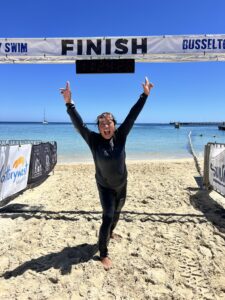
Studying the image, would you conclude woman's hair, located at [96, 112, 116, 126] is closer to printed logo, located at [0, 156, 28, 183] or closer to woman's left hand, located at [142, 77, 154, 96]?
A: woman's left hand, located at [142, 77, 154, 96]

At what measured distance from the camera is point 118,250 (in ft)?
16.4

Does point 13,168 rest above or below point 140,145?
above

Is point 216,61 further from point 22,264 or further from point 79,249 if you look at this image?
point 22,264

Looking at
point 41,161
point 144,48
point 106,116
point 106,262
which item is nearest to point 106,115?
point 106,116

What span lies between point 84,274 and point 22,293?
0.76 metres

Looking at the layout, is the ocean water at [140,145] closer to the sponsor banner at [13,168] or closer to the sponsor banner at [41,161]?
the sponsor banner at [41,161]

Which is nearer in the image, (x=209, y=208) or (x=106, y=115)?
(x=106, y=115)

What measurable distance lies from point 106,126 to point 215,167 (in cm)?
499

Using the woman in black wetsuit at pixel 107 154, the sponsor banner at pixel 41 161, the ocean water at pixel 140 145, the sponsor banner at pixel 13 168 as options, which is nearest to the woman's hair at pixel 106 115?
the woman in black wetsuit at pixel 107 154

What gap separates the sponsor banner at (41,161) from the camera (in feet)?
33.1

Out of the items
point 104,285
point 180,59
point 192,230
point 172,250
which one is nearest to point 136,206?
point 192,230

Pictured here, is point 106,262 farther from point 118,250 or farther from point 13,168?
point 13,168

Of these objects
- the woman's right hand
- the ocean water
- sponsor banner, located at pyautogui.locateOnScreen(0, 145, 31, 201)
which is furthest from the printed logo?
the ocean water

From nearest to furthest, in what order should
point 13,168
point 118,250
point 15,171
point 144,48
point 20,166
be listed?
point 118,250
point 144,48
point 13,168
point 15,171
point 20,166
